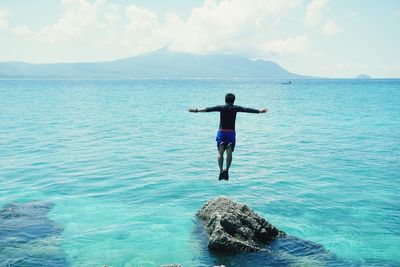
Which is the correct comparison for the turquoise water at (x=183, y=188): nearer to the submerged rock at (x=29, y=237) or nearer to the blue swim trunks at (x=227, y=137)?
the submerged rock at (x=29, y=237)

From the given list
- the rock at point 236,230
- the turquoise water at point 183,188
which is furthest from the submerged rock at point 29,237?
the rock at point 236,230

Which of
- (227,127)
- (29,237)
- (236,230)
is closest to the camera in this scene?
(236,230)

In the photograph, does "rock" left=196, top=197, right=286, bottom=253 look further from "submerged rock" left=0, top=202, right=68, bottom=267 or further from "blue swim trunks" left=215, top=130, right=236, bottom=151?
"submerged rock" left=0, top=202, right=68, bottom=267

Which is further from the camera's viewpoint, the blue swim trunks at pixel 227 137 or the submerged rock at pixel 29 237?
the blue swim trunks at pixel 227 137

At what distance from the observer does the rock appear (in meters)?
12.5

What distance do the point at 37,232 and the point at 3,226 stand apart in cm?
152

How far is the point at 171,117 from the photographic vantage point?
181 feet

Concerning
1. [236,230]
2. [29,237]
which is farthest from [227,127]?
[29,237]

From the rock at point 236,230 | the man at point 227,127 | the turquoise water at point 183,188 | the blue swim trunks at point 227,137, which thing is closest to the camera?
the rock at point 236,230

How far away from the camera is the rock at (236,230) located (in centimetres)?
1251

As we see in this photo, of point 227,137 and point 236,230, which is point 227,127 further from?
point 236,230

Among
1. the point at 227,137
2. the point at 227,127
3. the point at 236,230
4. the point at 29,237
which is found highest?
the point at 227,127

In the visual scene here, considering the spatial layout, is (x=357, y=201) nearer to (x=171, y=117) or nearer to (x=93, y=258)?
(x=93, y=258)

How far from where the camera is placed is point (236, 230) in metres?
12.9
